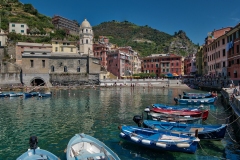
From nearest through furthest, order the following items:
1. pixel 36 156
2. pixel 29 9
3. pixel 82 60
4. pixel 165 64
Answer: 1. pixel 36 156
2. pixel 82 60
3. pixel 165 64
4. pixel 29 9

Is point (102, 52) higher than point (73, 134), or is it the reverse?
point (102, 52)

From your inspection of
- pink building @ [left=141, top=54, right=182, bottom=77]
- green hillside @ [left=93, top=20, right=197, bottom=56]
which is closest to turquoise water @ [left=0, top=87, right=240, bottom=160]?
pink building @ [left=141, top=54, right=182, bottom=77]

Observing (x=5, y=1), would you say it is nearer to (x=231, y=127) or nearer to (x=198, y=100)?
(x=198, y=100)

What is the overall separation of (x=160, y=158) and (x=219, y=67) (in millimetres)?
45927

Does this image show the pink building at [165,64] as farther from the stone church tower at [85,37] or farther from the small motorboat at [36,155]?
the small motorboat at [36,155]

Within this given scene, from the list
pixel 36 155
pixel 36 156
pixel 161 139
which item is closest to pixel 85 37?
pixel 161 139

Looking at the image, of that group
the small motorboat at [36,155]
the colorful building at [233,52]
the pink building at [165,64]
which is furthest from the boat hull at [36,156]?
the pink building at [165,64]

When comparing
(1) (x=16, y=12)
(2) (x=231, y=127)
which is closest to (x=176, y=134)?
(2) (x=231, y=127)

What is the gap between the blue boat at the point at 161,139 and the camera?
10.8 metres

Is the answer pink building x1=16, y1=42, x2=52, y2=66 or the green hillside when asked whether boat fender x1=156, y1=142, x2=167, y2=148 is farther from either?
the green hillside

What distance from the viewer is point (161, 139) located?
38.6 feet

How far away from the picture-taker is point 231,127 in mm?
16984

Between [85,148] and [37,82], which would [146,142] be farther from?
[37,82]

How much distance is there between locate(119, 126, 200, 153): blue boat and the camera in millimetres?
10786
